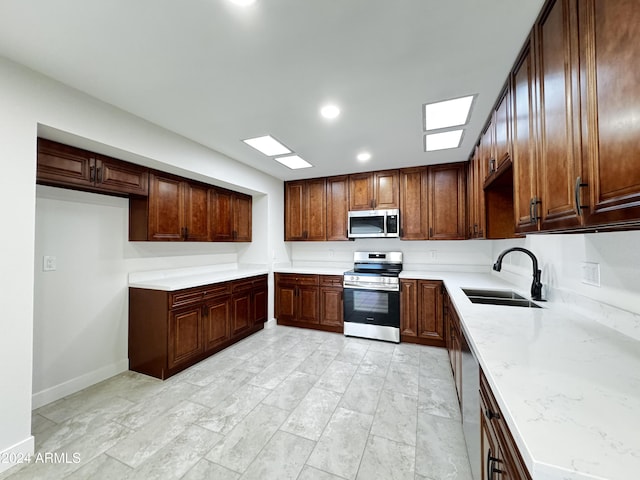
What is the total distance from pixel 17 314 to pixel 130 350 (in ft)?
4.42

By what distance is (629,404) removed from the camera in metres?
0.74

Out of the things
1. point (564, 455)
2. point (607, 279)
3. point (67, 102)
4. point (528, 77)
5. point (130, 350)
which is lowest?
point (130, 350)

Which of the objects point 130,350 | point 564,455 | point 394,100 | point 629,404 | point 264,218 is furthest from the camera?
point 264,218

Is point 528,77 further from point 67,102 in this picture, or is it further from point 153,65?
point 67,102

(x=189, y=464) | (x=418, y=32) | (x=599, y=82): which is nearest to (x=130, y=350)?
(x=189, y=464)

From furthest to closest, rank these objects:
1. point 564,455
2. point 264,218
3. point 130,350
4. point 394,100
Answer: point 264,218 → point 130,350 → point 394,100 → point 564,455

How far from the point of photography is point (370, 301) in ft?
11.9

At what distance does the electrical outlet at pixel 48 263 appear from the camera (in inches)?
88.6

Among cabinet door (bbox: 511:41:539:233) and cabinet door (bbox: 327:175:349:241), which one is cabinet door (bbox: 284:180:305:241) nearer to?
cabinet door (bbox: 327:175:349:241)

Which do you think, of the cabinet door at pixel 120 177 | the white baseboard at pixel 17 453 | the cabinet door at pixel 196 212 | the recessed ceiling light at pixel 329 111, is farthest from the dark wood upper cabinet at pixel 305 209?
the white baseboard at pixel 17 453

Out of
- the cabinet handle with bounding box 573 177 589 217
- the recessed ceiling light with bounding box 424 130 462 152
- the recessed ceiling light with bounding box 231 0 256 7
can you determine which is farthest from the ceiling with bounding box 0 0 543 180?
the cabinet handle with bounding box 573 177 589 217

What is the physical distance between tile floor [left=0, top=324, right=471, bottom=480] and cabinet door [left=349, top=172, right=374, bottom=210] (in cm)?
217

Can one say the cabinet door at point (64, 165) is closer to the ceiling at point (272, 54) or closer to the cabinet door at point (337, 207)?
the ceiling at point (272, 54)

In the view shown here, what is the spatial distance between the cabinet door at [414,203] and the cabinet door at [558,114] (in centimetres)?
250
